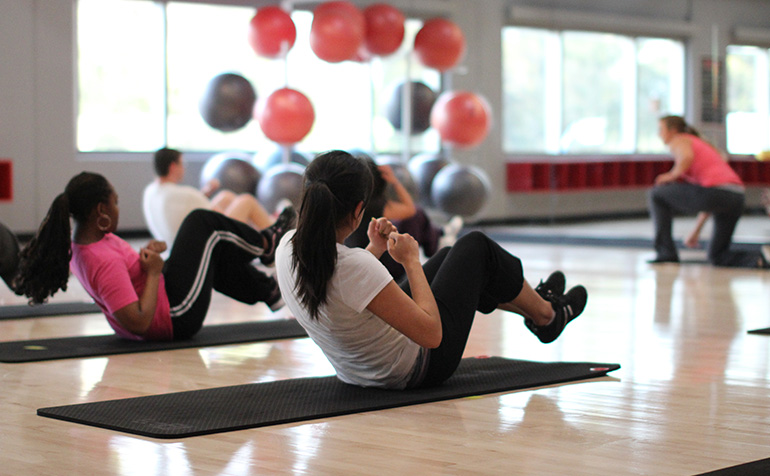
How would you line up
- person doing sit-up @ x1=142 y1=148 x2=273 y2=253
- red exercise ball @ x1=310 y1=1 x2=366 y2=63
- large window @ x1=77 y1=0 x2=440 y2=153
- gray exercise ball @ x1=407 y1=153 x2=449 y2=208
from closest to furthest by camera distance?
person doing sit-up @ x1=142 y1=148 x2=273 y2=253 < red exercise ball @ x1=310 y1=1 x2=366 y2=63 < gray exercise ball @ x1=407 y1=153 x2=449 y2=208 < large window @ x1=77 y1=0 x2=440 y2=153

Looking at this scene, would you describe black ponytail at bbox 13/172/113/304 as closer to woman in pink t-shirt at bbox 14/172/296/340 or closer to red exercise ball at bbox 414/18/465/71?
woman in pink t-shirt at bbox 14/172/296/340

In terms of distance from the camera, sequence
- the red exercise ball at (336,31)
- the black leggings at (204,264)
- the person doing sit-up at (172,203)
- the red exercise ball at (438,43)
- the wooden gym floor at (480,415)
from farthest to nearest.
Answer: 1. the red exercise ball at (438,43)
2. the red exercise ball at (336,31)
3. the person doing sit-up at (172,203)
4. the black leggings at (204,264)
5. the wooden gym floor at (480,415)

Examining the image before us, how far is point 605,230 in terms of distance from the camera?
8469 mm

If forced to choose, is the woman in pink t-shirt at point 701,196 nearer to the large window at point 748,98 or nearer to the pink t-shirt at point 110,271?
the large window at point 748,98

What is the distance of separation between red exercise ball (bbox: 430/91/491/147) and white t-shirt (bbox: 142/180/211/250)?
11.0 ft

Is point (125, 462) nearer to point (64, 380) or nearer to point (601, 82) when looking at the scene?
point (64, 380)

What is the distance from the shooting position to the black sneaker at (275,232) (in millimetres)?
3748

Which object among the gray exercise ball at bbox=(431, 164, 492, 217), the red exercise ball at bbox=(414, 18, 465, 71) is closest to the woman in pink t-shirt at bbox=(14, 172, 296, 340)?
the gray exercise ball at bbox=(431, 164, 492, 217)

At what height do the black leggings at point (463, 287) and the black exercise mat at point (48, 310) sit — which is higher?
the black leggings at point (463, 287)

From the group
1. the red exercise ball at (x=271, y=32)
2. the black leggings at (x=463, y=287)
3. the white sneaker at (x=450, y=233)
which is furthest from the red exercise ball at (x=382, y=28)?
the black leggings at (x=463, y=287)

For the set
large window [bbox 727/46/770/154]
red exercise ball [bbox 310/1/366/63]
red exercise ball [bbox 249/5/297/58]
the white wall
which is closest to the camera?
large window [bbox 727/46/770/154]

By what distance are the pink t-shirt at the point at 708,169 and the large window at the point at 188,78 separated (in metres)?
2.53

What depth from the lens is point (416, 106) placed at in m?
Answer: 8.60

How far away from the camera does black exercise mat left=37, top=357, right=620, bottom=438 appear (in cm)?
238
